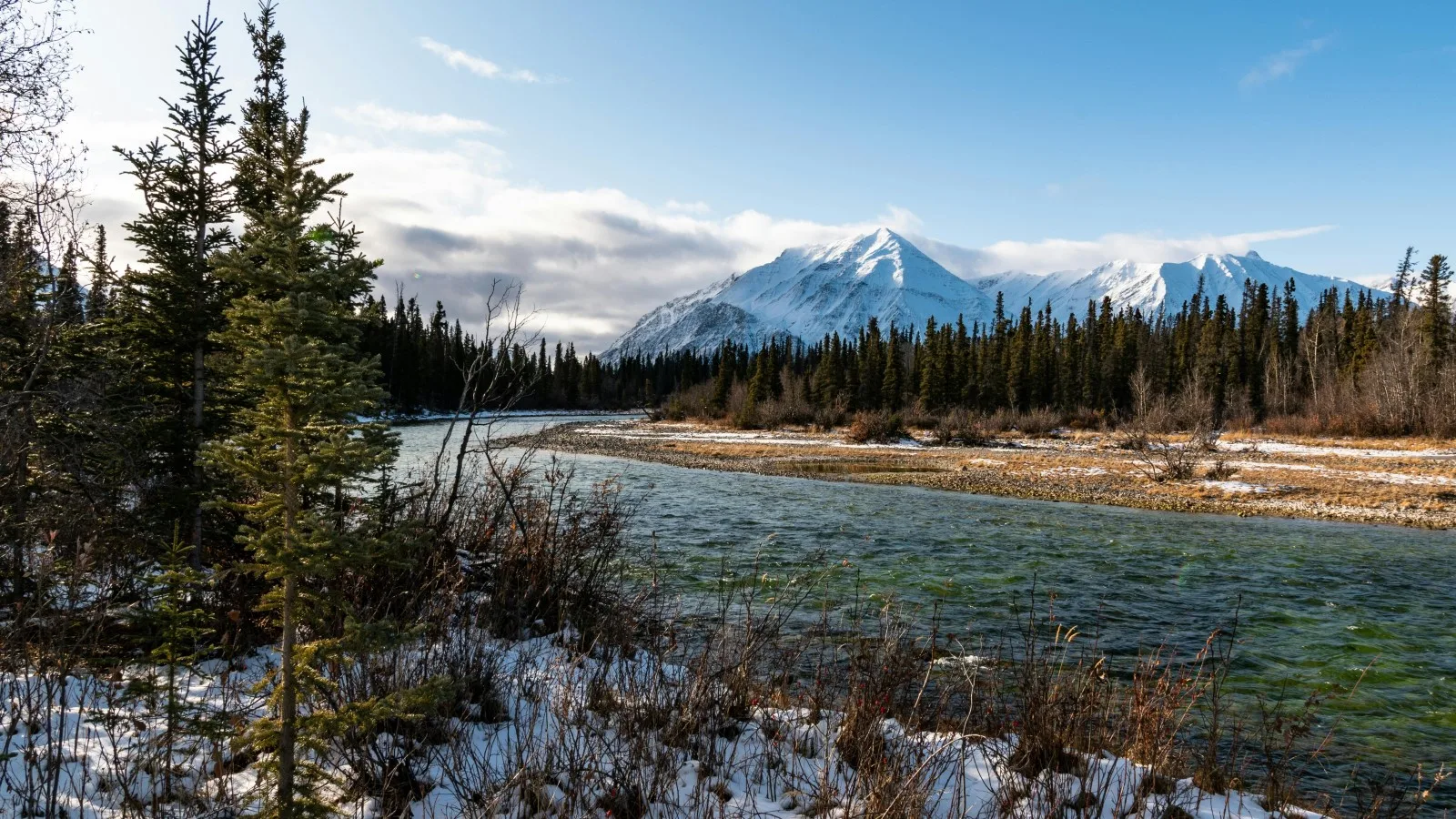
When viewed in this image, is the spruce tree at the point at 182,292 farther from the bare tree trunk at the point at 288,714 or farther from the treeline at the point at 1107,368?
the treeline at the point at 1107,368

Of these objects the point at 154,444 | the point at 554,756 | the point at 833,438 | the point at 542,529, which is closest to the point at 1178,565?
the point at 542,529

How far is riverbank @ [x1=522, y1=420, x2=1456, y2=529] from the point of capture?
19625 mm

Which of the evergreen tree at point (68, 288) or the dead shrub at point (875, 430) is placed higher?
the evergreen tree at point (68, 288)

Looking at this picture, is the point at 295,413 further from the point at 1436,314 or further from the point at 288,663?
the point at 1436,314

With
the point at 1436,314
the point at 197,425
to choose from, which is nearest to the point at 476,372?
the point at 197,425

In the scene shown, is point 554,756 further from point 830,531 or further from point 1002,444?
point 1002,444

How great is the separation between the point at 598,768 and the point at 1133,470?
28135 millimetres

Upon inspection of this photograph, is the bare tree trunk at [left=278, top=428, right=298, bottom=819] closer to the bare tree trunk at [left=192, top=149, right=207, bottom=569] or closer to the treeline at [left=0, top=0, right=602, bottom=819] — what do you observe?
the treeline at [left=0, top=0, right=602, bottom=819]

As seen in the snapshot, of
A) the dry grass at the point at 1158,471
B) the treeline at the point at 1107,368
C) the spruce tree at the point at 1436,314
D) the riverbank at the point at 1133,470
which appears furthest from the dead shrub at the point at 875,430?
the spruce tree at the point at 1436,314

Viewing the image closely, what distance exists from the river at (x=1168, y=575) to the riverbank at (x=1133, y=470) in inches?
80.2

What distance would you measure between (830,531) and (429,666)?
39.1ft

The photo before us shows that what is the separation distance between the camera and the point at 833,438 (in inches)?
1908

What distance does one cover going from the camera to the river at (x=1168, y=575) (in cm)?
750

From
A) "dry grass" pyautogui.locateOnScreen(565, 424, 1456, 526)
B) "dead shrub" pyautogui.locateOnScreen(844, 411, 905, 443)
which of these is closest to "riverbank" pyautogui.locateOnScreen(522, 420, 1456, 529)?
"dry grass" pyautogui.locateOnScreen(565, 424, 1456, 526)
